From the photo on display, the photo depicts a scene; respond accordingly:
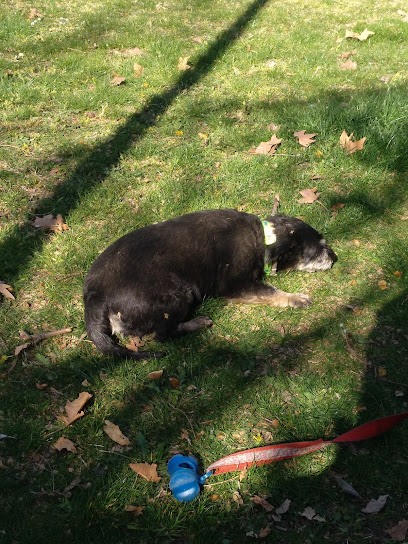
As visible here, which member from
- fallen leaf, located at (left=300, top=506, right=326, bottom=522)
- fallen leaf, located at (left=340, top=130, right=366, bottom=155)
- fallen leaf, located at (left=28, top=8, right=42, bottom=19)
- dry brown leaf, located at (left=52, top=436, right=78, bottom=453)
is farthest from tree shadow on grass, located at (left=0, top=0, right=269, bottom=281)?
fallen leaf, located at (left=28, top=8, right=42, bottom=19)

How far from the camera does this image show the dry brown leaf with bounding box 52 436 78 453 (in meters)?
3.26

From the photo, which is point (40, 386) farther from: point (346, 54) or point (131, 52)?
point (346, 54)

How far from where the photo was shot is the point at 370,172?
18.1 ft

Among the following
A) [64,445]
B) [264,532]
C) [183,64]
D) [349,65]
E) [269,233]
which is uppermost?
[183,64]

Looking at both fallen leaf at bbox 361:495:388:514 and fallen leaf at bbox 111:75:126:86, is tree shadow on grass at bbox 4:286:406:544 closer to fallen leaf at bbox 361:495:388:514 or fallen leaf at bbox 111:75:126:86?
fallen leaf at bbox 361:495:388:514

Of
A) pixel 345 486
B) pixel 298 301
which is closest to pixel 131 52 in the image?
pixel 298 301

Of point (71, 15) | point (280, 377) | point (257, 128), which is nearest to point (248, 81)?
point (257, 128)

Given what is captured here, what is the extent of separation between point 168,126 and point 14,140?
1.92 m

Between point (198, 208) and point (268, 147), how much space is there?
1.31 m

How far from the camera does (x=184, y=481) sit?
2965mm

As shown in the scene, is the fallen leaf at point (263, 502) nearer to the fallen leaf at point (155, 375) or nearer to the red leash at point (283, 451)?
the red leash at point (283, 451)

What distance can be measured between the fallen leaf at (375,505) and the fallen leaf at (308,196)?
3.13 metres

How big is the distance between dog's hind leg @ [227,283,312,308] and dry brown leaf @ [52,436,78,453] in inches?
70.3

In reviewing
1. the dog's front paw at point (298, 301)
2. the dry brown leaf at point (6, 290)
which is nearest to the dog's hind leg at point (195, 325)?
the dog's front paw at point (298, 301)
